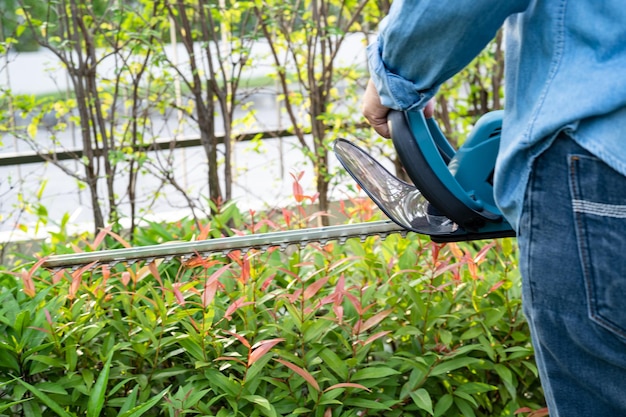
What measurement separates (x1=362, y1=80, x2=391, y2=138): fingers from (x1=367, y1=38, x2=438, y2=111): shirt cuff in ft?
0.15

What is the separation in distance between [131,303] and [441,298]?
0.98 metres

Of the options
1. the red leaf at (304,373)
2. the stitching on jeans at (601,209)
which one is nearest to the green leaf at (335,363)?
the red leaf at (304,373)

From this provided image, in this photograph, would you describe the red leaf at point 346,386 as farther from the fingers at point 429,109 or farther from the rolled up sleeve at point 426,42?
the rolled up sleeve at point 426,42

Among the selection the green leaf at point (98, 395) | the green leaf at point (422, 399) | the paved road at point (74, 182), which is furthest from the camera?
the paved road at point (74, 182)

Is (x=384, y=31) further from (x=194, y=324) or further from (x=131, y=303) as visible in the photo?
(x=131, y=303)

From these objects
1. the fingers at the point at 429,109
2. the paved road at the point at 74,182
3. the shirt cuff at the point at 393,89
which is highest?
the shirt cuff at the point at 393,89

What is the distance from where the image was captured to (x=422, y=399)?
2.20m

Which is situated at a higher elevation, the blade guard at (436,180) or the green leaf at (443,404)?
the blade guard at (436,180)

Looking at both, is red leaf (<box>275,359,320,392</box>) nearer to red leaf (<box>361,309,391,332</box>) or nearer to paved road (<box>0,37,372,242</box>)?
red leaf (<box>361,309,391,332</box>)

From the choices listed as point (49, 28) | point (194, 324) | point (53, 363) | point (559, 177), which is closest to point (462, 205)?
point (559, 177)

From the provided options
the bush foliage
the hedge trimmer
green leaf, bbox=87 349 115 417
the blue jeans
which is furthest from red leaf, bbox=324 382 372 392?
the blue jeans

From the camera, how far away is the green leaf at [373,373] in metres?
2.24

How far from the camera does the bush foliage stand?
2201 millimetres

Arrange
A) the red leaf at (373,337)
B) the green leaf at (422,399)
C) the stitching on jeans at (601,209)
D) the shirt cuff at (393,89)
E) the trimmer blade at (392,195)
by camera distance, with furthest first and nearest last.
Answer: the red leaf at (373,337) → the green leaf at (422,399) → the trimmer blade at (392,195) → the shirt cuff at (393,89) → the stitching on jeans at (601,209)
